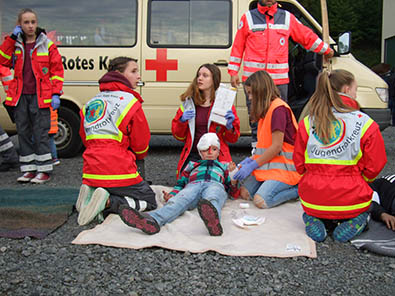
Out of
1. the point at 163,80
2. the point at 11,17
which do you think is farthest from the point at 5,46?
the point at 163,80

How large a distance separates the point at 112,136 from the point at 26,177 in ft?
7.02

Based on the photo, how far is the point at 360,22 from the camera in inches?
1588

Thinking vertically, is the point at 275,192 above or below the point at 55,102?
below

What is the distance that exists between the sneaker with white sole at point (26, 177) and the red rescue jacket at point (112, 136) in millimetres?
1854

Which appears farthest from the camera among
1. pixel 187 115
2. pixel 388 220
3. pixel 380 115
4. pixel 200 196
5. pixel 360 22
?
pixel 360 22

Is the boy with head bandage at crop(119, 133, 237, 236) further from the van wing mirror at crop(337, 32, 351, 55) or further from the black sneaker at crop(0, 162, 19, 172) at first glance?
the black sneaker at crop(0, 162, 19, 172)

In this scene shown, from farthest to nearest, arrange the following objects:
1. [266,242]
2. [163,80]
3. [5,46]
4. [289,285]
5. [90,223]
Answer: [163,80] → [5,46] → [90,223] → [266,242] → [289,285]

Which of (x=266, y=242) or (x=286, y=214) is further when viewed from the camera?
(x=286, y=214)

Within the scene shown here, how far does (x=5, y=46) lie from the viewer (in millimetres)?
5961

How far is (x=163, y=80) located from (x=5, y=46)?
2260mm

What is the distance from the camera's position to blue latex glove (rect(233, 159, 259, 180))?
4859 millimetres

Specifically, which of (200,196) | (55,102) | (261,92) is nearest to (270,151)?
(261,92)

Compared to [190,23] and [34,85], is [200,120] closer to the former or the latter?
[34,85]

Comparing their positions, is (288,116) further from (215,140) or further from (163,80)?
(163,80)
